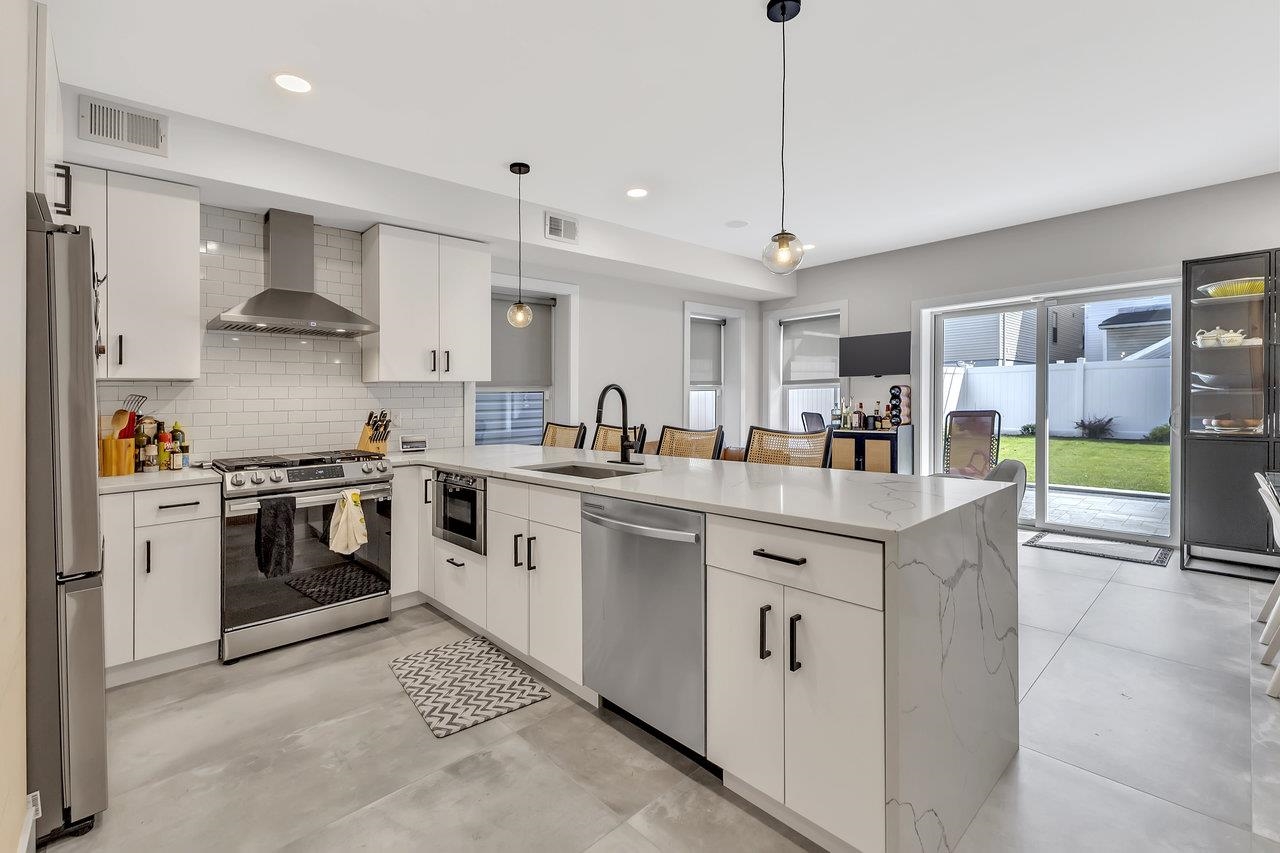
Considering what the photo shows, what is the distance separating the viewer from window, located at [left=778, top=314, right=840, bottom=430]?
680cm

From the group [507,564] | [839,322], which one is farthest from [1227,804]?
[839,322]

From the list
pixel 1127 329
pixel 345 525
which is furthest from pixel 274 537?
pixel 1127 329

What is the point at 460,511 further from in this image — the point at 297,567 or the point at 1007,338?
the point at 1007,338

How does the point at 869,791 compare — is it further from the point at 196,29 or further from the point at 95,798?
the point at 196,29

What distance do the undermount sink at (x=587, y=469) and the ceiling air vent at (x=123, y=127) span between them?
2454 mm

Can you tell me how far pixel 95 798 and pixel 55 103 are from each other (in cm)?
222

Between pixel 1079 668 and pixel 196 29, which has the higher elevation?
pixel 196 29

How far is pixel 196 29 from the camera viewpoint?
2.33 metres

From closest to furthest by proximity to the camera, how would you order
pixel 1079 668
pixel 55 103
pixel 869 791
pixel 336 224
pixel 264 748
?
pixel 869 791, pixel 55 103, pixel 264 748, pixel 1079 668, pixel 336 224

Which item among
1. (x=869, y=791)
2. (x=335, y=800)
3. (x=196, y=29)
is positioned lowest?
(x=335, y=800)

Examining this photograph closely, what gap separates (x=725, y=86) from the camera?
2.81 m

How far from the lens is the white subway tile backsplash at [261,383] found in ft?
11.1

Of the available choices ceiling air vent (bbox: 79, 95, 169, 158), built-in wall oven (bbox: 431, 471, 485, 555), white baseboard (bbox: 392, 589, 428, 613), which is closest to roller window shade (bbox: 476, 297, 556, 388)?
built-in wall oven (bbox: 431, 471, 485, 555)

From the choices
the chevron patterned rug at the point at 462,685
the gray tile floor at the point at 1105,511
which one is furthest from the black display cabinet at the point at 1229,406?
the chevron patterned rug at the point at 462,685
